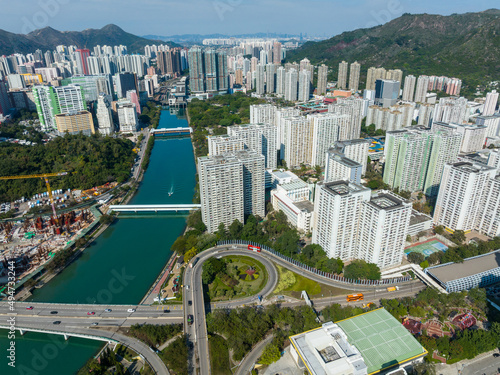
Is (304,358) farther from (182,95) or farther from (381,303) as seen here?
(182,95)

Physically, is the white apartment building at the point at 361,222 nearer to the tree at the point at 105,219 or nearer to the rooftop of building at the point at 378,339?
the rooftop of building at the point at 378,339

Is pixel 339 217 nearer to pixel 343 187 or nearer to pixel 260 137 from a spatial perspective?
pixel 343 187

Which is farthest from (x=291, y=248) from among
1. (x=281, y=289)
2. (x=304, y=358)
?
(x=304, y=358)

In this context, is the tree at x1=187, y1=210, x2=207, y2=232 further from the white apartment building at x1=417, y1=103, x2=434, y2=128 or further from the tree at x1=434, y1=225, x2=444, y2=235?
the white apartment building at x1=417, y1=103, x2=434, y2=128

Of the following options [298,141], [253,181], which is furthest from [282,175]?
[298,141]

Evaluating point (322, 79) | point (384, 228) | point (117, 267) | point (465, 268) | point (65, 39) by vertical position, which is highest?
point (65, 39)

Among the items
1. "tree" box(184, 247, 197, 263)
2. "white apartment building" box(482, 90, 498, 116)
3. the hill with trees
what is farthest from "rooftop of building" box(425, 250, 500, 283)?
"white apartment building" box(482, 90, 498, 116)

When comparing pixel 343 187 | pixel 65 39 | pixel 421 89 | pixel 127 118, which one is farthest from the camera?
pixel 65 39
